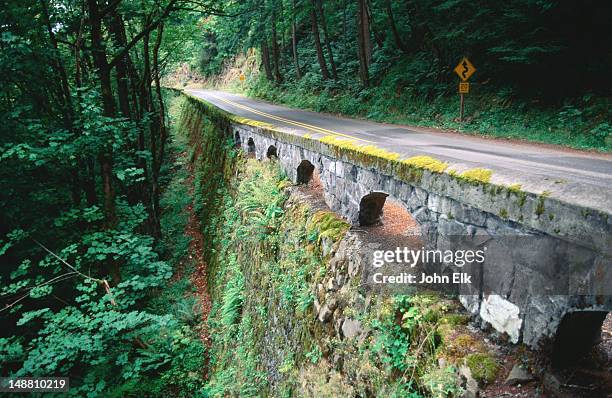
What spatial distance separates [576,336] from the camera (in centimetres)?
279

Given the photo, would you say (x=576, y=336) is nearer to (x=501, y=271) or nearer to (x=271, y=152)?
(x=501, y=271)

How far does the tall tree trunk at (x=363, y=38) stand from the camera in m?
17.3

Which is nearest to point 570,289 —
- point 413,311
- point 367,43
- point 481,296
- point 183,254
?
point 481,296

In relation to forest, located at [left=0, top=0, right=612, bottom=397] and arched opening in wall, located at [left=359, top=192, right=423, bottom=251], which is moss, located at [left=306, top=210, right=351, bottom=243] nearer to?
arched opening in wall, located at [left=359, top=192, right=423, bottom=251]

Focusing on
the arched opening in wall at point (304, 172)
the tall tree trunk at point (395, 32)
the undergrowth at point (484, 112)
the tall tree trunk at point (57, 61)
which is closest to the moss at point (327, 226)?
the arched opening in wall at point (304, 172)

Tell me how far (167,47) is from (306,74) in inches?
514

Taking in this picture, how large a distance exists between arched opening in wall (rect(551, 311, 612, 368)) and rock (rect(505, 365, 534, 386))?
0.21 metres

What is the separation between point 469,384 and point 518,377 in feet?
1.23

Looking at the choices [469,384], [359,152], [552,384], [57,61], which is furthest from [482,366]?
[57,61]

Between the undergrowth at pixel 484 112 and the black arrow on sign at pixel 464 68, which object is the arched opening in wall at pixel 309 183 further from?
the black arrow on sign at pixel 464 68

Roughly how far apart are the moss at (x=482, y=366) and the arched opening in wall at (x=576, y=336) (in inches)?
17.3

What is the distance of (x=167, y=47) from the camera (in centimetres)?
1422

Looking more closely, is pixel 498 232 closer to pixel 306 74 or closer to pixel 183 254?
pixel 183 254

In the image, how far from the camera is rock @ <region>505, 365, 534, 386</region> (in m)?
2.85
